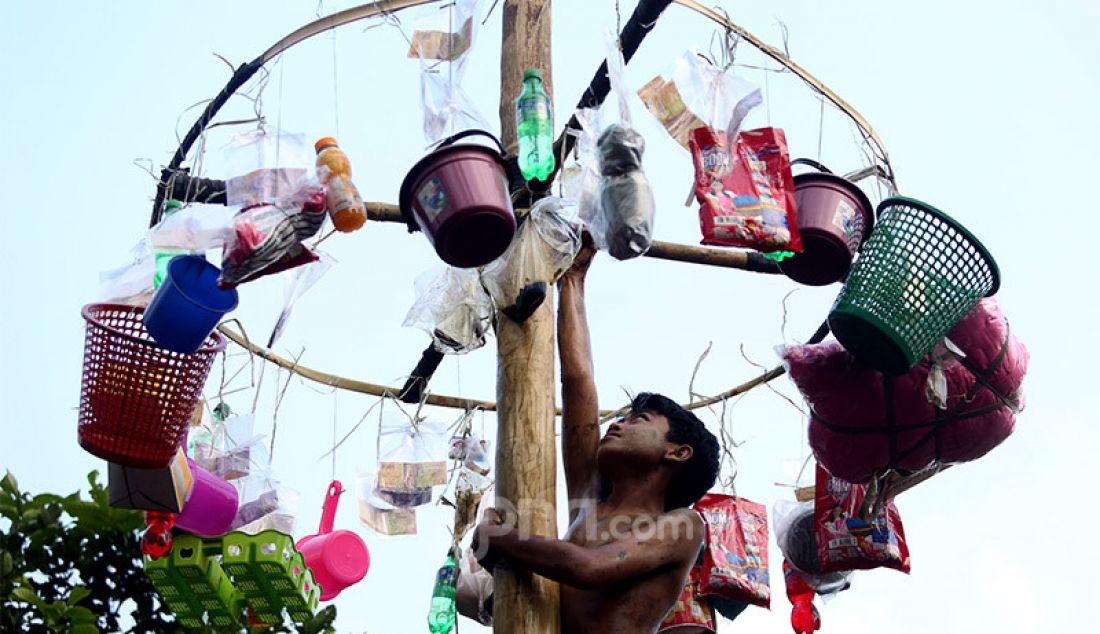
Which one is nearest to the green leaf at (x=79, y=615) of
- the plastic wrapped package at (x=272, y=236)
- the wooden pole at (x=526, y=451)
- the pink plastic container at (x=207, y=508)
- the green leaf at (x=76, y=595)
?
the green leaf at (x=76, y=595)

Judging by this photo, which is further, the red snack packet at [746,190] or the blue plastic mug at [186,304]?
the red snack packet at [746,190]

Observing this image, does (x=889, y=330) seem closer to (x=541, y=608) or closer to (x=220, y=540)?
(x=541, y=608)

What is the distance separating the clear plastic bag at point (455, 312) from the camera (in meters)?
4.13

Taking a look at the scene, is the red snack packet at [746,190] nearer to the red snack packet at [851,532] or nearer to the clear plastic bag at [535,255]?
the clear plastic bag at [535,255]

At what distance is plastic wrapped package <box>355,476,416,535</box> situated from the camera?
5.14m

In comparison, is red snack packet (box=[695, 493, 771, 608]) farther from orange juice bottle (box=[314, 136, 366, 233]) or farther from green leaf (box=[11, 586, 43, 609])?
green leaf (box=[11, 586, 43, 609])

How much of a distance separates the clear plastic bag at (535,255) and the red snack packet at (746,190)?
415 mm

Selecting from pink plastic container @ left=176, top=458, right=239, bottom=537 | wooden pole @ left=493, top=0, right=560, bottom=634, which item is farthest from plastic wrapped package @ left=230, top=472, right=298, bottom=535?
wooden pole @ left=493, top=0, right=560, bottom=634

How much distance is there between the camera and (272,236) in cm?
320

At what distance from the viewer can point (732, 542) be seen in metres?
4.89

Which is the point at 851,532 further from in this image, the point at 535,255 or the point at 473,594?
the point at 535,255

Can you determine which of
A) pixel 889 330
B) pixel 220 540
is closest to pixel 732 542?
pixel 889 330

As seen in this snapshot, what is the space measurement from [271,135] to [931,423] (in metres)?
2.12

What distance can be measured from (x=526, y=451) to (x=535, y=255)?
24.3 inches
